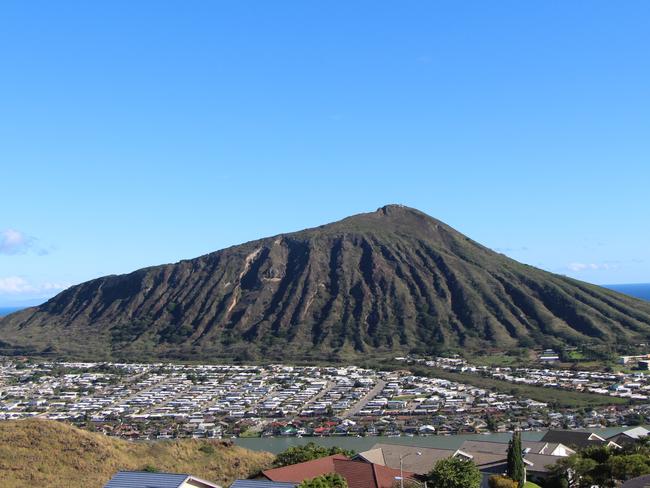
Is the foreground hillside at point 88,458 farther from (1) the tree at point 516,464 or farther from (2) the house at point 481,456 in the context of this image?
(1) the tree at point 516,464

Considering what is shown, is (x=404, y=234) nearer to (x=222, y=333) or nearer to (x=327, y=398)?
(x=222, y=333)

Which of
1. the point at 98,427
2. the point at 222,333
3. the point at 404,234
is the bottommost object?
the point at 98,427

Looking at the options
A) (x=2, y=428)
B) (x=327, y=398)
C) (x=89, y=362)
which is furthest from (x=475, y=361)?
(x=2, y=428)

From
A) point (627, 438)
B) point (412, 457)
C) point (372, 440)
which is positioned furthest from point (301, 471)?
point (372, 440)

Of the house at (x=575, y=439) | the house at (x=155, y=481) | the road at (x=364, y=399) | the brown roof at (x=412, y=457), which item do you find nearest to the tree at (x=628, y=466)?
the brown roof at (x=412, y=457)

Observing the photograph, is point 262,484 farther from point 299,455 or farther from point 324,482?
point 299,455

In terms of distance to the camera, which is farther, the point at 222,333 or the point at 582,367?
the point at 222,333
